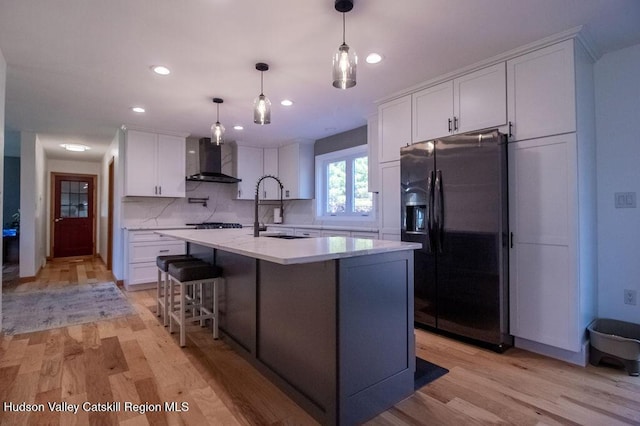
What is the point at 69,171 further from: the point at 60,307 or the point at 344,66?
the point at 344,66

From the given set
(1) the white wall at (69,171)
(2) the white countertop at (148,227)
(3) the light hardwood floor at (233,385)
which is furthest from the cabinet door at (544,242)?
(1) the white wall at (69,171)

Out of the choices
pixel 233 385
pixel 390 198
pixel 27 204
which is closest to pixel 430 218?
pixel 390 198

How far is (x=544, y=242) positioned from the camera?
243cm

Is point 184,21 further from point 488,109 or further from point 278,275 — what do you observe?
point 488,109

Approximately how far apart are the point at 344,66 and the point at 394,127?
1.73 metres

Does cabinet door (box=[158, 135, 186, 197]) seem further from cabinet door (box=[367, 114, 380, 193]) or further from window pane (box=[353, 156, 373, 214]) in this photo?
cabinet door (box=[367, 114, 380, 193])

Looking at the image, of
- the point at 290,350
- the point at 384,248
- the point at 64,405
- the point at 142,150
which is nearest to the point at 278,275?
the point at 290,350

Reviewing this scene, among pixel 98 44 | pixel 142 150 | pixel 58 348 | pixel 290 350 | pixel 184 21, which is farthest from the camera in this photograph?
pixel 142 150

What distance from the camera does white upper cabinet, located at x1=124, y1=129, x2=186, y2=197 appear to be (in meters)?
4.66

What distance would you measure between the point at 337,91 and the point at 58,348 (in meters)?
3.31

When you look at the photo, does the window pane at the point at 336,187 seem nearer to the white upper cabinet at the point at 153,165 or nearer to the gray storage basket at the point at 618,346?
the white upper cabinet at the point at 153,165

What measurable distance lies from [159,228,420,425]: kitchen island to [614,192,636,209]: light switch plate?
6.18 feet

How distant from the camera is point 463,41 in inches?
95.1

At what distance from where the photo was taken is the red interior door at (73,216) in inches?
306
